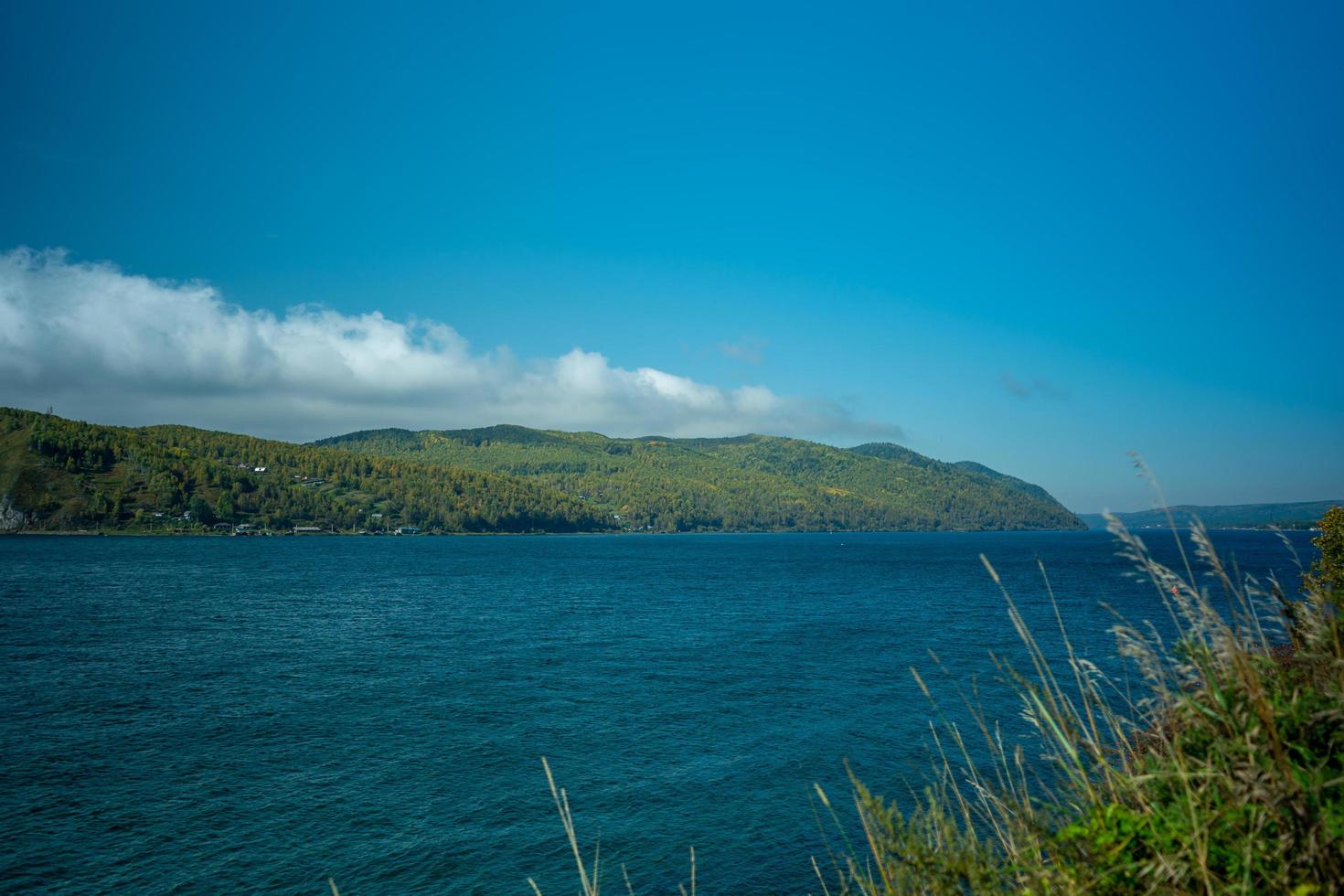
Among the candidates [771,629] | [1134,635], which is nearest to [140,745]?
[1134,635]

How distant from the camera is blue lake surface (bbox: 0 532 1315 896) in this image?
789 inches

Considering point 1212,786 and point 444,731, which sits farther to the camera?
point 444,731

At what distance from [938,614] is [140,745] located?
57.4 m

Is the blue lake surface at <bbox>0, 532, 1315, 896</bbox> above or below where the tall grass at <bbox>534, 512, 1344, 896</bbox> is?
below

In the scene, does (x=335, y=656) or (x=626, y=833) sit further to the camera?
(x=335, y=656)

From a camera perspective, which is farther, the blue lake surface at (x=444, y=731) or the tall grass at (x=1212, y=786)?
the blue lake surface at (x=444, y=731)

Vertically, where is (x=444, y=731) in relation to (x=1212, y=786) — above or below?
below

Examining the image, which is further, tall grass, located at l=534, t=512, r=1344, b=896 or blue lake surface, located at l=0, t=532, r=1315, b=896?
blue lake surface, located at l=0, t=532, r=1315, b=896

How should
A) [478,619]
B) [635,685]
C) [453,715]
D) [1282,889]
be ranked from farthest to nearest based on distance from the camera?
[478,619]
[635,685]
[453,715]
[1282,889]

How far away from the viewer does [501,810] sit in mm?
23047

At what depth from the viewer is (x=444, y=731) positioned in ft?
99.9

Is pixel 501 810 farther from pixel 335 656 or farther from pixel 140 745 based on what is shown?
pixel 335 656

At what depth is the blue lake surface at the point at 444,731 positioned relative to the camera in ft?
65.7

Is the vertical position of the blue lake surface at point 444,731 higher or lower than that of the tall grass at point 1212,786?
lower
